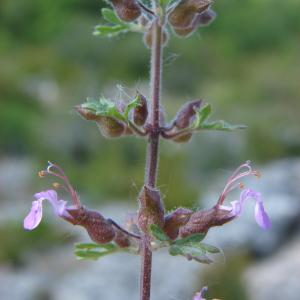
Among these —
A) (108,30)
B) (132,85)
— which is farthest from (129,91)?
(132,85)

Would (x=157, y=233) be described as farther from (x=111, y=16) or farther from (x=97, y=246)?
(x=111, y=16)

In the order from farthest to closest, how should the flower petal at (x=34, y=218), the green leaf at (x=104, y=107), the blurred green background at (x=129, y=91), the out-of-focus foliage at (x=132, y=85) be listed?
the out-of-focus foliage at (x=132, y=85), the blurred green background at (x=129, y=91), the green leaf at (x=104, y=107), the flower petal at (x=34, y=218)

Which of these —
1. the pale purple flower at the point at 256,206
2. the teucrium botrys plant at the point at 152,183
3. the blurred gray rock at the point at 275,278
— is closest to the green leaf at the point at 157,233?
the teucrium botrys plant at the point at 152,183

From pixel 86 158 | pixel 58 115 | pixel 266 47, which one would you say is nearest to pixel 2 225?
pixel 86 158

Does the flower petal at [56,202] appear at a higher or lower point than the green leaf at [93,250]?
higher

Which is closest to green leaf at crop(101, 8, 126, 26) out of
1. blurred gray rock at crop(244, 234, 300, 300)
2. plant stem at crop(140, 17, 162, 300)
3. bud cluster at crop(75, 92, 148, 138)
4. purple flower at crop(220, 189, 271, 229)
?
plant stem at crop(140, 17, 162, 300)

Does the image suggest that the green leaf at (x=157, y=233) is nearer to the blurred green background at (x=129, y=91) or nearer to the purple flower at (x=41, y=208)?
the purple flower at (x=41, y=208)

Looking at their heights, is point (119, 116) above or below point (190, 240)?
above

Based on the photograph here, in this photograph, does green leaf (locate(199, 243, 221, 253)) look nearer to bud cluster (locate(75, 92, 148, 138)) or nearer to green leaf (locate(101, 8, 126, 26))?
bud cluster (locate(75, 92, 148, 138))
